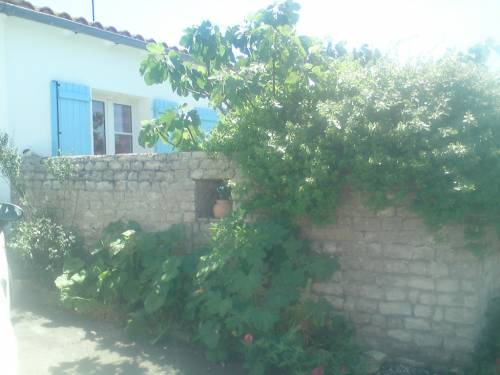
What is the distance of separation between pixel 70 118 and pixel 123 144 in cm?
→ 147

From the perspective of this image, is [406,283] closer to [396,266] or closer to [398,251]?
[396,266]

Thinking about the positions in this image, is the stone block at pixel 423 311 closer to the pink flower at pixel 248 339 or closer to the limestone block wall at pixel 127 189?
the pink flower at pixel 248 339

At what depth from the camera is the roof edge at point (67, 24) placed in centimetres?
677

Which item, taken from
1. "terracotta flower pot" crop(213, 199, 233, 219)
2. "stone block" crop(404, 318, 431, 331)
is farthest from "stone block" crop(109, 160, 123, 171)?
"stone block" crop(404, 318, 431, 331)

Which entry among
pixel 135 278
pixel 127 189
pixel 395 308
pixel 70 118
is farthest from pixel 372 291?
pixel 70 118

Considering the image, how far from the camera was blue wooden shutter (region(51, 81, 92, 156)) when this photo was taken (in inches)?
301

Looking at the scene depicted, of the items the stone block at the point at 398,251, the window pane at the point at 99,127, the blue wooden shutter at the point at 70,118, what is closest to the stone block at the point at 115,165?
the blue wooden shutter at the point at 70,118

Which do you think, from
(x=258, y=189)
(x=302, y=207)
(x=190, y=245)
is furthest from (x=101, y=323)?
(x=302, y=207)

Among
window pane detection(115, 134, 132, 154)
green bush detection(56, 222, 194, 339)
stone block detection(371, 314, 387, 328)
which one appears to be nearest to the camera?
stone block detection(371, 314, 387, 328)

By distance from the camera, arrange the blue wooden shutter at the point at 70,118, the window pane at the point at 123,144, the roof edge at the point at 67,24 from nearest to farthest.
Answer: the roof edge at the point at 67,24, the blue wooden shutter at the point at 70,118, the window pane at the point at 123,144

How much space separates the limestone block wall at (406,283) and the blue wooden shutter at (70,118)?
15.6 feet

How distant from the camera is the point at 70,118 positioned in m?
7.86

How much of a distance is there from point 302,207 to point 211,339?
58.0 inches

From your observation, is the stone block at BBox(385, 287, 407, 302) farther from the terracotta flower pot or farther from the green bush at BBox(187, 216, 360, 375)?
the terracotta flower pot
